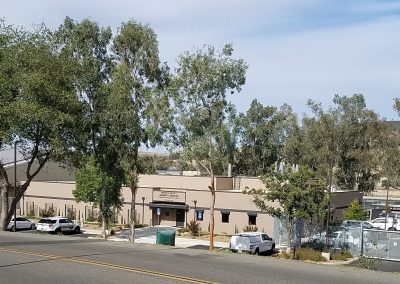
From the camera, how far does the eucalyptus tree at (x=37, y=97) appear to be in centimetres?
3097

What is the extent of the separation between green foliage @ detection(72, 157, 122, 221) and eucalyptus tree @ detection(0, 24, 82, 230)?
8407mm

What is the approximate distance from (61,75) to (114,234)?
1703 centimetres

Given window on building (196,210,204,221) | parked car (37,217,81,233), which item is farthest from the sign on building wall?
parked car (37,217,81,233)

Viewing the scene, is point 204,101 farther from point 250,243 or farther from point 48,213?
point 48,213

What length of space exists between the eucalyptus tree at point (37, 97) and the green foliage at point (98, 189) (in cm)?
841

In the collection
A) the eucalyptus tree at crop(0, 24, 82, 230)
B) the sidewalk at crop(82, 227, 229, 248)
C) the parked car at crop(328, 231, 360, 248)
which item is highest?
the eucalyptus tree at crop(0, 24, 82, 230)

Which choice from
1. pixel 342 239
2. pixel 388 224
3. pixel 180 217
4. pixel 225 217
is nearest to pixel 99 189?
pixel 180 217

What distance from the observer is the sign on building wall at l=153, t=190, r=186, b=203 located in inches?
2001

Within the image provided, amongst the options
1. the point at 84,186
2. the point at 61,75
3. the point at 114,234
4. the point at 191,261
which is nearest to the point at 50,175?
the point at 84,186

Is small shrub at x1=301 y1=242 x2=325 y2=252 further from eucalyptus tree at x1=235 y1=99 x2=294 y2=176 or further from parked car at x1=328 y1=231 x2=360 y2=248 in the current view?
eucalyptus tree at x1=235 y1=99 x2=294 y2=176

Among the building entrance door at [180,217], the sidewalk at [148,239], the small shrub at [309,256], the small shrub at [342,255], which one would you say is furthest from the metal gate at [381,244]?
the building entrance door at [180,217]

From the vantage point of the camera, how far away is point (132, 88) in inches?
1555

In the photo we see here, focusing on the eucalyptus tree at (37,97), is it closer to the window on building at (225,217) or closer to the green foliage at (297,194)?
the green foliage at (297,194)

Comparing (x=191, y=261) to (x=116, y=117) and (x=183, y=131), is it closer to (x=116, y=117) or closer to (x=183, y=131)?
(x=183, y=131)
